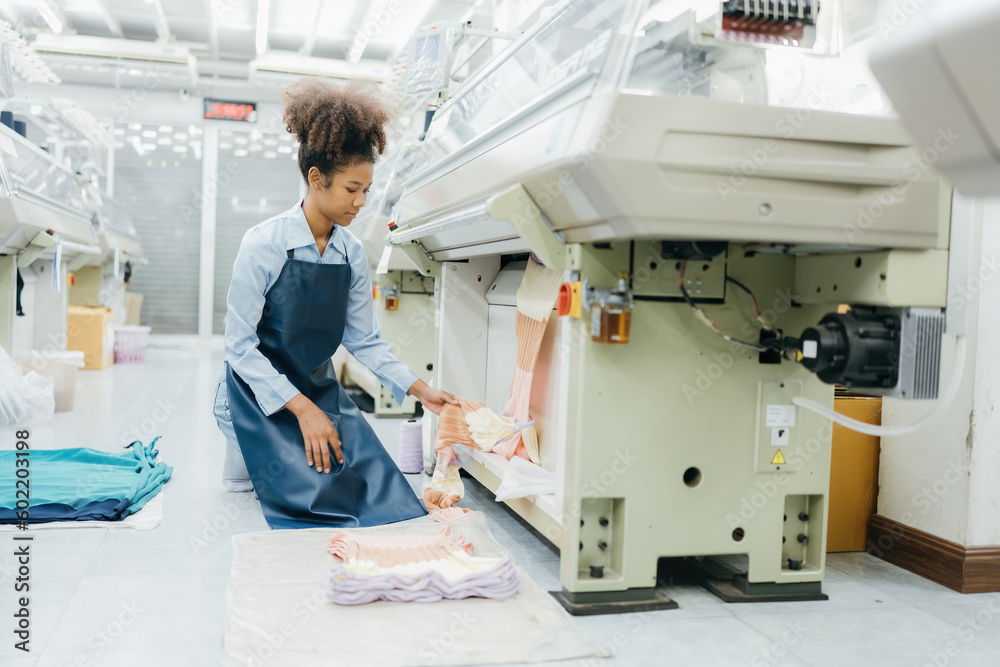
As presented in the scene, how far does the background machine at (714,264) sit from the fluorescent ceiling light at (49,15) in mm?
7165

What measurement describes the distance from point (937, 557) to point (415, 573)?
4.56 ft

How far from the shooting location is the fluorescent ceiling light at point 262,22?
283 inches

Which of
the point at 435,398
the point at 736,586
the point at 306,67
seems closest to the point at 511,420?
the point at 435,398

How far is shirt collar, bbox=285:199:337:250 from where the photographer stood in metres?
2.50

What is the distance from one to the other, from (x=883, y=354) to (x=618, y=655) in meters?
0.84

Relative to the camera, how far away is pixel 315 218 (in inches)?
101

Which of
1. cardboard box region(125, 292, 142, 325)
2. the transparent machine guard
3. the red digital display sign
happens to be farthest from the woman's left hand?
the red digital display sign

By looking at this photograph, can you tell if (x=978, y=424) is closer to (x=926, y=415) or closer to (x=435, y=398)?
(x=926, y=415)

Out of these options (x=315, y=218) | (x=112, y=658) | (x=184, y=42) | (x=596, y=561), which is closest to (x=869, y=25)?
(x=596, y=561)

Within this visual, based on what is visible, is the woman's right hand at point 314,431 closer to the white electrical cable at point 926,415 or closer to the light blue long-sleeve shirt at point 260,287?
the light blue long-sleeve shirt at point 260,287

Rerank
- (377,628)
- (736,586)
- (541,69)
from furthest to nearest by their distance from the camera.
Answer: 1. (541,69)
2. (736,586)
3. (377,628)

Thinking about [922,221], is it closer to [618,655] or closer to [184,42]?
[618,655]

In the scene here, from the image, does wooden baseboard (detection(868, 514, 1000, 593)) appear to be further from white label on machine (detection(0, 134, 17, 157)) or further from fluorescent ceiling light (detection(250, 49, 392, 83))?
fluorescent ceiling light (detection(250, 49, 392, 83))

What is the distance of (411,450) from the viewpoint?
3.27 metres
